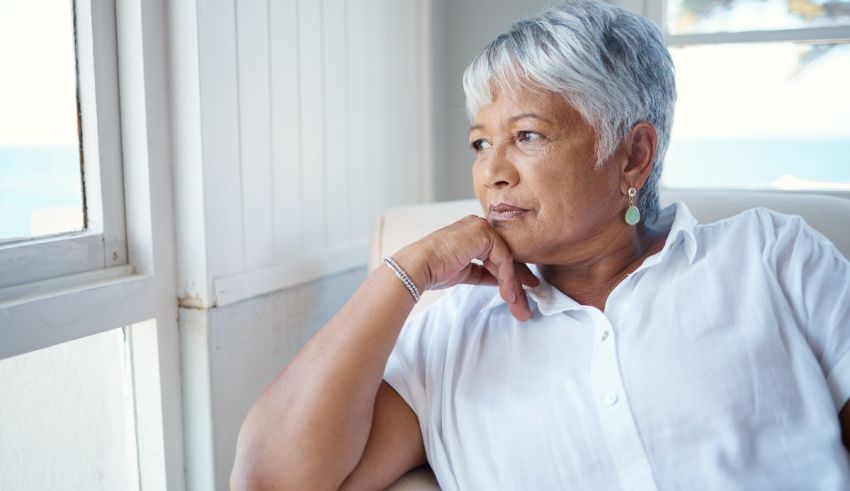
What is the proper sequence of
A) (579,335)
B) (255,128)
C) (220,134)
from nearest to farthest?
1. (579,335)
2. (220,134)
3. (255,128)

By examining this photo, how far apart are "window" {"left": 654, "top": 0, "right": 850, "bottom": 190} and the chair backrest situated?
2.08ft

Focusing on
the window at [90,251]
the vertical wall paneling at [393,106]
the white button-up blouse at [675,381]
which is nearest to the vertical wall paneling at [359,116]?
the vertical wall paneling at [393,106]

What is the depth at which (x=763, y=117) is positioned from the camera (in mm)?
2166

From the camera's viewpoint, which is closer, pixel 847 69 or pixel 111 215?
pixel 111 215

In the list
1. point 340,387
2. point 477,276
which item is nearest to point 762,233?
point 477,276

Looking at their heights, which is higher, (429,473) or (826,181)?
(826,181)

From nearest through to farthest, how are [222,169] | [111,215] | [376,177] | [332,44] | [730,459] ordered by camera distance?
[730,459]
[111,215]
[222,169]
[332,44]
[376,177]

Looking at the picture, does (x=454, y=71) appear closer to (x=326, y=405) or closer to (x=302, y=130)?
(x=302, y=130)

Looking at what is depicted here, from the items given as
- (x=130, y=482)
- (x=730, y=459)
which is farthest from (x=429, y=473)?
(x=130, y=482)

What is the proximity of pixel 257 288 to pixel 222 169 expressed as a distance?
0.28 m

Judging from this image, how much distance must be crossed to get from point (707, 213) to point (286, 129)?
963 mm

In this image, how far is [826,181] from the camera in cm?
214

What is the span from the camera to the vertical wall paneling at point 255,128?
1576 mm

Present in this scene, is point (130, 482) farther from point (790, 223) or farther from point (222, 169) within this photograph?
point (790, 223)
